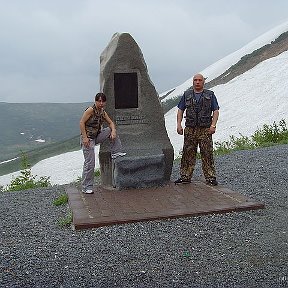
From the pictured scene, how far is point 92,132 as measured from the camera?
25.5 ft

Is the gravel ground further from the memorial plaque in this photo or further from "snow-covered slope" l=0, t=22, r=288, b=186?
"snow-covered slope" l=0, t=22, r=288, b=186

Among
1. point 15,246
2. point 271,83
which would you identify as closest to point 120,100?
point 15,246

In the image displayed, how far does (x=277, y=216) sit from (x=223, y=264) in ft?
6.13

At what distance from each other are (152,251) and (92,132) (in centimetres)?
285

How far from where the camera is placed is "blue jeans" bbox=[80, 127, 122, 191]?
7715mm

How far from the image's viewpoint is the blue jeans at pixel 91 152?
771cm

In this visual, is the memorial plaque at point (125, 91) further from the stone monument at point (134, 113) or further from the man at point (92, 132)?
the man at point (92, 132)

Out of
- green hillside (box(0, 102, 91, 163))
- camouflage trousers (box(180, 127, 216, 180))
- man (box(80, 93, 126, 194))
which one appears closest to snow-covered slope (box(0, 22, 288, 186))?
camouflage trousers (box(180, 127, 216, 180))

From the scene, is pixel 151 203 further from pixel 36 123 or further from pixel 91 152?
pixel 36 123

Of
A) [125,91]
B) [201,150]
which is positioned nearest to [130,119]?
[125,91]

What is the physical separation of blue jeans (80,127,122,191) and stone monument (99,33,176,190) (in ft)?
0.80

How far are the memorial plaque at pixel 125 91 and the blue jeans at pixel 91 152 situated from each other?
662mm

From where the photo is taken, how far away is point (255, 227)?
615 centimetres

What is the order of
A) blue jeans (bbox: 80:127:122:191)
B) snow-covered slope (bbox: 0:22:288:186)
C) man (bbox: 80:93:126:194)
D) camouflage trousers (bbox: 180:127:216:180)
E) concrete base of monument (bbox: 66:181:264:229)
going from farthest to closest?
snow-covered slope (bbox: 0:22:288:186) < camouflage trousers (bbox: 180:127:216:180) < blue jeans (bbox: 80:127:122:191) < man (bbox: 80:93:126:194) < concrete base of monument (bbox: 66:181:264:229)
